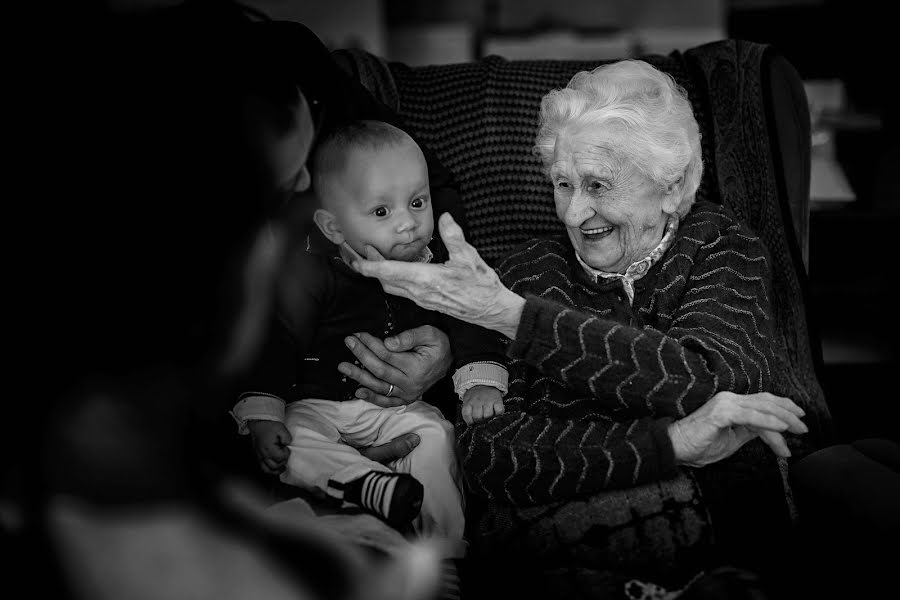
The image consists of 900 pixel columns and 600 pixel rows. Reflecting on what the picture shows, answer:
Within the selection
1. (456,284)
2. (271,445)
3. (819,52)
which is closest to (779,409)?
(456,284)

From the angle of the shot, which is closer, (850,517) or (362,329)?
(850,517)

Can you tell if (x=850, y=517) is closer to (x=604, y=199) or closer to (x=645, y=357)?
(x=645, y=357)

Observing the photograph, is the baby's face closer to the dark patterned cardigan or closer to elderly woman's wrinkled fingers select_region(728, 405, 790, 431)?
the dark patterned cardigan

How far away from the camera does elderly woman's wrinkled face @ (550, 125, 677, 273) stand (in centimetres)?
143

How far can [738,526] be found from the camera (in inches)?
51.9

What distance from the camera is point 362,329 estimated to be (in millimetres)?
1462

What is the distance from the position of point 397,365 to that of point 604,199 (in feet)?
1.62

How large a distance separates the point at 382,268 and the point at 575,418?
1.57 feet

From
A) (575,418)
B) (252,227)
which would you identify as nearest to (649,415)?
(575,418)

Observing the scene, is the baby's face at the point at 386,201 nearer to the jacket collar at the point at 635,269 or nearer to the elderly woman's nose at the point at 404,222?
the elderly woman's nose at the point at 404,222

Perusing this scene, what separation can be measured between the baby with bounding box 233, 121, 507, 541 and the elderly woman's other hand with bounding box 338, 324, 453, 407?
0.07 feet

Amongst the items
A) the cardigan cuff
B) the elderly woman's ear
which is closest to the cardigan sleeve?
the cardigan cuff

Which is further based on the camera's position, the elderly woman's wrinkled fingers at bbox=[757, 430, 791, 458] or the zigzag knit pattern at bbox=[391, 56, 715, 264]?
the zigzag knit pattern at bbox=[391, 56, 715, 264]

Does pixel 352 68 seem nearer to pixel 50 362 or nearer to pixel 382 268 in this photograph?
pixel 382 268
